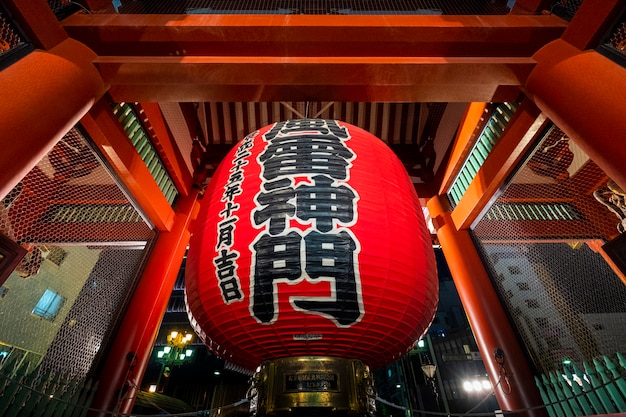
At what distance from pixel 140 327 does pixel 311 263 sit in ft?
10.3

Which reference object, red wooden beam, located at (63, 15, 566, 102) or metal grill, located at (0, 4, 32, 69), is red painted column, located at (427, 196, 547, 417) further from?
metal grill, located at (0, 4, 32, 69)

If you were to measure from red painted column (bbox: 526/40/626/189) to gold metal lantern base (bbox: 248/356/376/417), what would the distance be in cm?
203

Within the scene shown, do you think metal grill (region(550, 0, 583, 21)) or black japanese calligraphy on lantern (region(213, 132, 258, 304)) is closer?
black japanese calligraphy on lantern (region(213, 132, 258, 304))

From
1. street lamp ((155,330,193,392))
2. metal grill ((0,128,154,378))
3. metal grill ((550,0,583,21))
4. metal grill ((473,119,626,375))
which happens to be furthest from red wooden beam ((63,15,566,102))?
street lamp ((155,330,193,392))

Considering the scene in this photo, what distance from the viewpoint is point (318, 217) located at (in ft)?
4.95

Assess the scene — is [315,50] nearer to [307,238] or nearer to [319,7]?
[319,7]

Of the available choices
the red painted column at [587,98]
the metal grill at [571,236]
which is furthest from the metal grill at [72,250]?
the metal grill at [571,236]

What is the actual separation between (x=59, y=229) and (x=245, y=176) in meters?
4.16

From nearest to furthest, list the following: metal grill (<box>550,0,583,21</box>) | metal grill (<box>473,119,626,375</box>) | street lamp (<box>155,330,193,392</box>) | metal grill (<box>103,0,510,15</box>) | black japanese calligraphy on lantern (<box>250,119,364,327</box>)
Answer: black japanese calligraphy on lantern (<box>250,119,364,327</box>) → metal grill (<box>550,0,583,21</box>) → metal grill (<box>103,0,510,15</box>) → metal grill (<box>473,119,626,375</box>) → street lamp (<box>155,330,193,392</box>)

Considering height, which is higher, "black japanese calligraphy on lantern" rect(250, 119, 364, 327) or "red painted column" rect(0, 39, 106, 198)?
"red painted column" rect(0, 39, 106, 198)

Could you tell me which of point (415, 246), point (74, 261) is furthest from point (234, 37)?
point (74, 261)

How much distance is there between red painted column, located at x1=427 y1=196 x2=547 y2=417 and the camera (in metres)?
3.16

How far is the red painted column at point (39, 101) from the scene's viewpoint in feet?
5.96

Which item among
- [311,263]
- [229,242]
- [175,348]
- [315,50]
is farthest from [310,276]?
[175,348]
